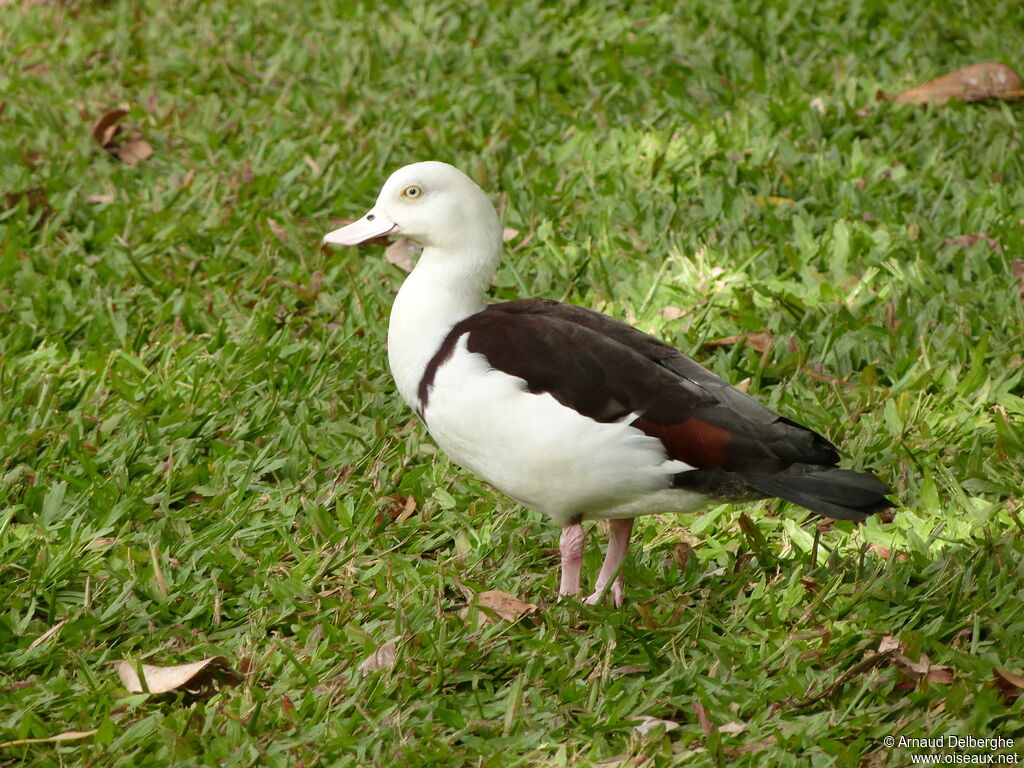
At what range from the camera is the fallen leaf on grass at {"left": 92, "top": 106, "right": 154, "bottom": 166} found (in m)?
5.50

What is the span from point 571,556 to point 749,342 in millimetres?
1356

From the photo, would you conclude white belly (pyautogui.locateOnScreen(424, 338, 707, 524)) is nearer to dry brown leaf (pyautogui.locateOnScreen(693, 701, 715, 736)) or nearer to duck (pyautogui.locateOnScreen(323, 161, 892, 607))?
duck (pyautogui.locateOnScreen(323, 161, 892, 607))

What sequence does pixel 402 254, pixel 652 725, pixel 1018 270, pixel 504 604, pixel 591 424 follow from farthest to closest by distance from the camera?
pixel 402 254
pixel 1018 270
pixel 504 604
pixel 591 424
pixel 652 725

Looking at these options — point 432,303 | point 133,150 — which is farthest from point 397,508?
point 133,150

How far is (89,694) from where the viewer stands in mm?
2959

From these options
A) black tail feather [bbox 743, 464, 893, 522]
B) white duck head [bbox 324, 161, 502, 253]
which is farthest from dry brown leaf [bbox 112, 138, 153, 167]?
black tail feather [bbox 743, 464, 893, 522]

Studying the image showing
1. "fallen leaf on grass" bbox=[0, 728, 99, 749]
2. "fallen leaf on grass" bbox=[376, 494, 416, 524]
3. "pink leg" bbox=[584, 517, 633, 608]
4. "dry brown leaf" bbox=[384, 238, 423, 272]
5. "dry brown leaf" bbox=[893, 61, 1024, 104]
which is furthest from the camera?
"dry brown leaf" bbox=[893, 61, 1024, 104]

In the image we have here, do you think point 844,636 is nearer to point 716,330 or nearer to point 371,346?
point 716,330

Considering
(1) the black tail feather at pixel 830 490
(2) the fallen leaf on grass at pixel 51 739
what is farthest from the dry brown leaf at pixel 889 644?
(2) the fallen leaf on grass at pixel 51 739

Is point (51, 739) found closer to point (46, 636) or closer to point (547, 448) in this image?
point (46, 636)

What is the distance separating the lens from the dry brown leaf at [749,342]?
430 cm

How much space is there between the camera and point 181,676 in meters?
2.95

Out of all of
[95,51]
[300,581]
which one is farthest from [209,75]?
[300,581]

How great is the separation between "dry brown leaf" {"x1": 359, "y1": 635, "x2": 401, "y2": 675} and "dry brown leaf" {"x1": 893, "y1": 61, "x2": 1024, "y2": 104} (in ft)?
12.1
